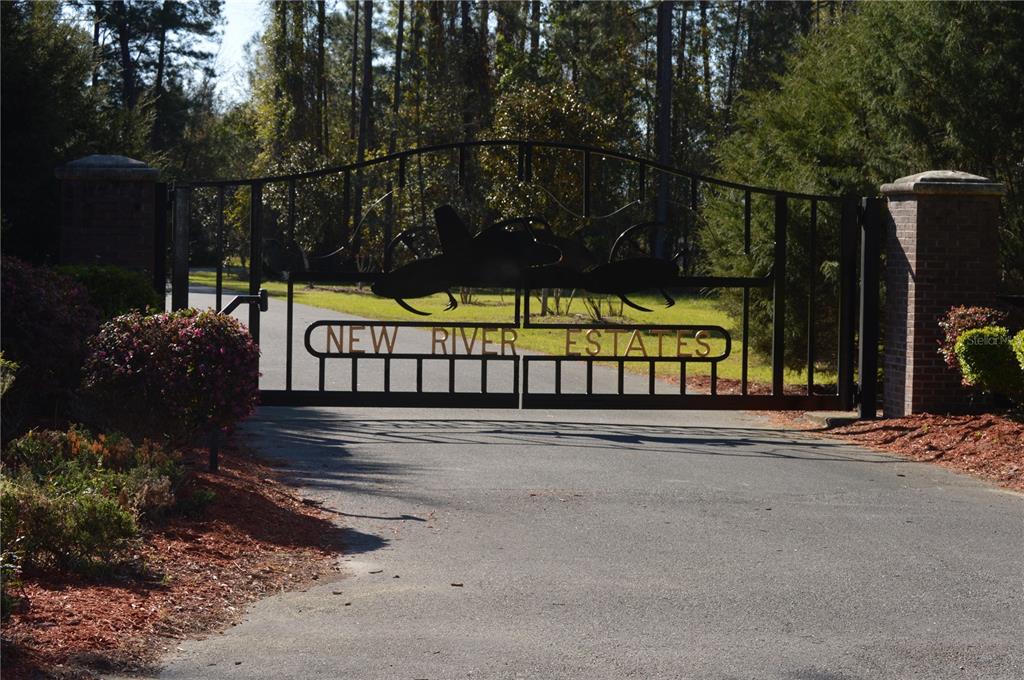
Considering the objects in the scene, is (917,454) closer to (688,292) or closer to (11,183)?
(11,183)

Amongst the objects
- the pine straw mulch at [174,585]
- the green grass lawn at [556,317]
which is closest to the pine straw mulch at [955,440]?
the green grass lawn at [556,317]

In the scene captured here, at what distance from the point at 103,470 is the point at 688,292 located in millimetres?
38249

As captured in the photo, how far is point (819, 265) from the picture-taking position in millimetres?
15641

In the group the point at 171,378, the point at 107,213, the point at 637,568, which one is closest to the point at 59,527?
the point at 171,378

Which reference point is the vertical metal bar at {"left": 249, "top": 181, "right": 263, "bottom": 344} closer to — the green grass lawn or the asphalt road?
the asphalt road

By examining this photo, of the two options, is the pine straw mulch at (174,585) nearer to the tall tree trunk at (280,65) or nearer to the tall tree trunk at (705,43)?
the tall tree trunk at (280,65)

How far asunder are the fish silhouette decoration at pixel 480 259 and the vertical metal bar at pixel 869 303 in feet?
10.5

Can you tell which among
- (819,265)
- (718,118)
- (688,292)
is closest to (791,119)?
(819,265)

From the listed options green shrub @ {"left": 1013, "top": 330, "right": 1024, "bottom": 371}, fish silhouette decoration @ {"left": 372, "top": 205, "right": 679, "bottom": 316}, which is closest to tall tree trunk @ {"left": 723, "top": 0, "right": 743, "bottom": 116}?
fish silhouette decoration @ {"left": 372, "top": 205, "right": 679, "bottom": 316}

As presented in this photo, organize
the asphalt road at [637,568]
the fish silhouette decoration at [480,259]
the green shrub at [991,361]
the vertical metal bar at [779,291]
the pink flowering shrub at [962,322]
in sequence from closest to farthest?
1. the asphalt road at [637,568]
2. the green shrub at [991,361]
3. the pink flowering shrub at [962,322]
4. the fish silhouette decoration at [480,259]
5. the vertical metal bar at [779,291]

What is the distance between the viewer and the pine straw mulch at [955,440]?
10639 millimetres

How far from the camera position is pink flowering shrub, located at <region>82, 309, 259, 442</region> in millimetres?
8461

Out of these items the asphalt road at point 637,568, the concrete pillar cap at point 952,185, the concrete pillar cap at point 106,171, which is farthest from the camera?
the concrete pillar cap at point 106,171

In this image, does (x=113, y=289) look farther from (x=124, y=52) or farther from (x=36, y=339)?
(x=124, y=52)
